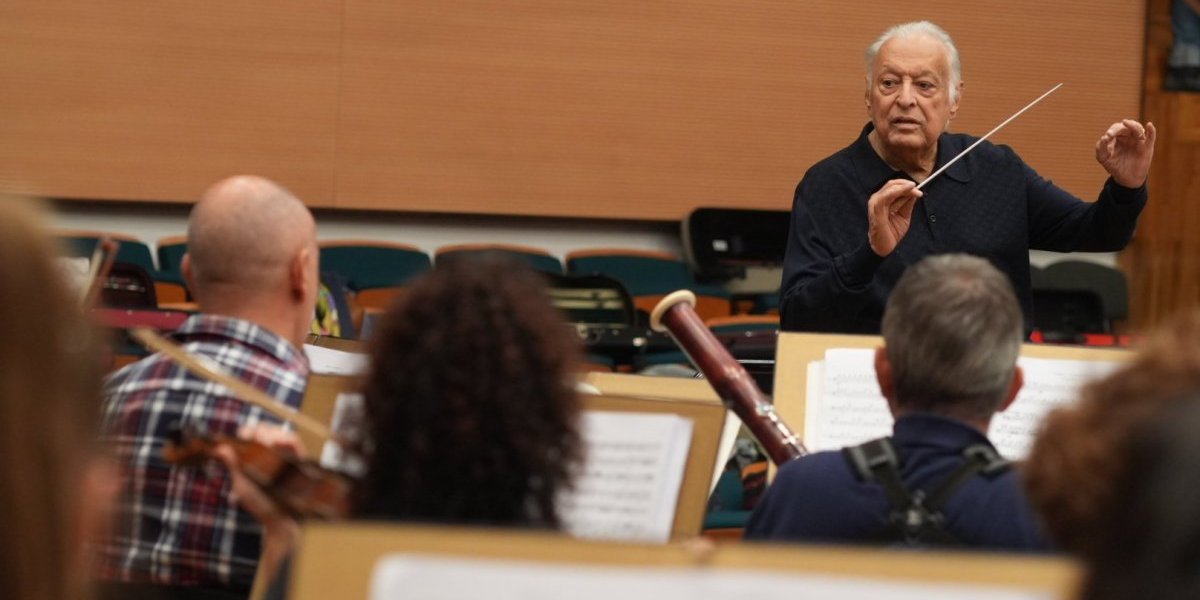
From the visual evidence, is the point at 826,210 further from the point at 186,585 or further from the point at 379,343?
the point at 379,343

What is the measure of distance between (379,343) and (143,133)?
19.9 feet

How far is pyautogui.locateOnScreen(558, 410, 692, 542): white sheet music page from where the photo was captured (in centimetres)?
170

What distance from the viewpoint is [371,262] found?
6.42 meters

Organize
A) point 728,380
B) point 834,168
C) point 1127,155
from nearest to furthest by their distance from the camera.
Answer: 1. point 728,380
2. point 1127,155
3. point 834,168

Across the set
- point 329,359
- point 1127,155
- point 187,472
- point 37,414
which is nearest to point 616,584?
point 37,414

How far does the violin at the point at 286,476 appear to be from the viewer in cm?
144

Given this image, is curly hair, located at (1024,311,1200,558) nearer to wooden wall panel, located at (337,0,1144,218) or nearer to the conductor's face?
the conductor's face

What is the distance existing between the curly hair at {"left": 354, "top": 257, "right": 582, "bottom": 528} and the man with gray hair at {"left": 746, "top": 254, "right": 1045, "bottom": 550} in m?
0.58

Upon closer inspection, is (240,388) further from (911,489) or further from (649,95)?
(649,95)

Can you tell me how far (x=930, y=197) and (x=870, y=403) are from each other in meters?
0.84

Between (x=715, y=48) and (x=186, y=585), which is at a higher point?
(x=715, y=48)

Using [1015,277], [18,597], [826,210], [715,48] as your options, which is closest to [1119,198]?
[1015,277]

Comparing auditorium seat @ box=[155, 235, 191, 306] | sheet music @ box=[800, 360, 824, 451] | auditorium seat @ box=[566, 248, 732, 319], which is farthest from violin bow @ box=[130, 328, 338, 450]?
auditorium seat @ box=[566, 248, 732, 319]

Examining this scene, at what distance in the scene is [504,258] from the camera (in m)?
1.38
